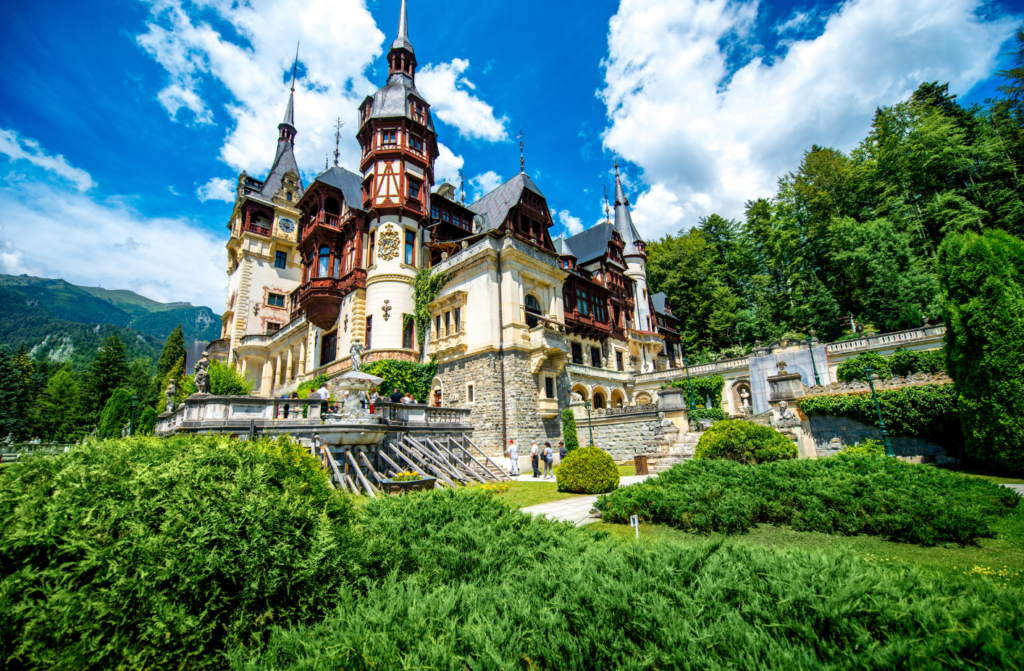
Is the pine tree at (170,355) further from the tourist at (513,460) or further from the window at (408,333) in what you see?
the tourist at (513,460)

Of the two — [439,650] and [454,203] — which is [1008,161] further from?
[439,650]

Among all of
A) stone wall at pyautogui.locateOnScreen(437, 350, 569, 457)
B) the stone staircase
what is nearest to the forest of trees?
the stone staircase

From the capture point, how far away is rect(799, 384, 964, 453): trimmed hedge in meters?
16.5

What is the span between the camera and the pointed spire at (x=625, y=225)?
151 ft

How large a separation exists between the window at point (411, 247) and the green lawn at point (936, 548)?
2513 centimetres

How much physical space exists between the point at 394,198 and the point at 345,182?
40.2ft

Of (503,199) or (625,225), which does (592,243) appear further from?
(503,199)

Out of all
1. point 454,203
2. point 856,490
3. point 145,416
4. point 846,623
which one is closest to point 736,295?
point 454,203

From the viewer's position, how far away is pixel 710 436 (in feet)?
50.6

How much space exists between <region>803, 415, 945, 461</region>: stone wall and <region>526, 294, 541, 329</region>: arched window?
15681mm

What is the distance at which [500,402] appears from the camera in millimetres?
25516

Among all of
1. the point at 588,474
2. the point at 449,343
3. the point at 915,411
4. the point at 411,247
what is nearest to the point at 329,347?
the point at 411,247

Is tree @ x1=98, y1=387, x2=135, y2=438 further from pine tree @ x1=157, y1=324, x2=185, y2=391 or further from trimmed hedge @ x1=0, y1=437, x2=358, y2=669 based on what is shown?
trimmed hedge @ x1=0, y1=437, x2=358, y2=669

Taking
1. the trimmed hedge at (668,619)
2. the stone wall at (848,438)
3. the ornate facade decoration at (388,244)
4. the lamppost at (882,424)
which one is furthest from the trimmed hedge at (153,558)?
the ornate facade decoration at (388,244)
